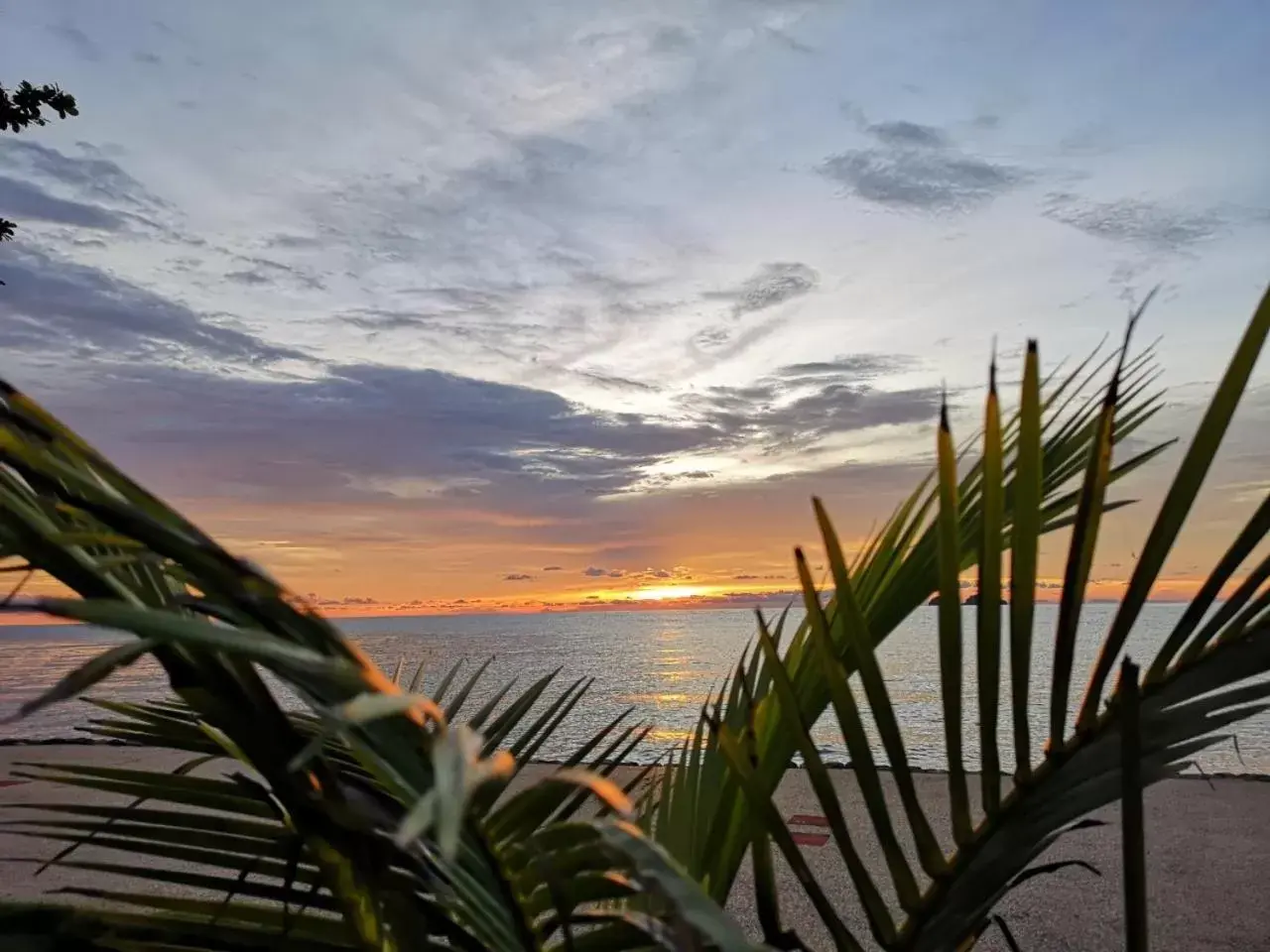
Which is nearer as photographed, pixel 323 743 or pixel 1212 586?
pixel 323 743

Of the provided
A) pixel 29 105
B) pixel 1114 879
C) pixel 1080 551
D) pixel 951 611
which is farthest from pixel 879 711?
pixel 29 105

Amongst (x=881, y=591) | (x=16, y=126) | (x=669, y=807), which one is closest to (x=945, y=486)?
(x=881, y=591)

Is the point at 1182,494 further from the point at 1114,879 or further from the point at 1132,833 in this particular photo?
the point at 1114,879

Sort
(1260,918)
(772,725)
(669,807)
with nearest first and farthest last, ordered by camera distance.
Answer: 1. (772,725)
2. (669,807)
3. (1260,918)

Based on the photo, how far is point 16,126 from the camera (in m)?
8.16

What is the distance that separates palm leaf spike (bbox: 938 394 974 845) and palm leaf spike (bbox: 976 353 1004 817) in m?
0.02

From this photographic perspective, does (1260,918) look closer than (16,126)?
Yes

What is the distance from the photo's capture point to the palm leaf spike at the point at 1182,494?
881 mm

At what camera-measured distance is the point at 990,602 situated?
955 millimetres

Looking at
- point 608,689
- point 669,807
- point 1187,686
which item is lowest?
point 608,689

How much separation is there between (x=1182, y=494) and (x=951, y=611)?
23 cm

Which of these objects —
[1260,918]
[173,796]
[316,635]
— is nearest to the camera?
[316,635]

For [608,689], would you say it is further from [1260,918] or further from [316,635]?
[316,635]

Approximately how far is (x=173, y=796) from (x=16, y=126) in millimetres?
8931
